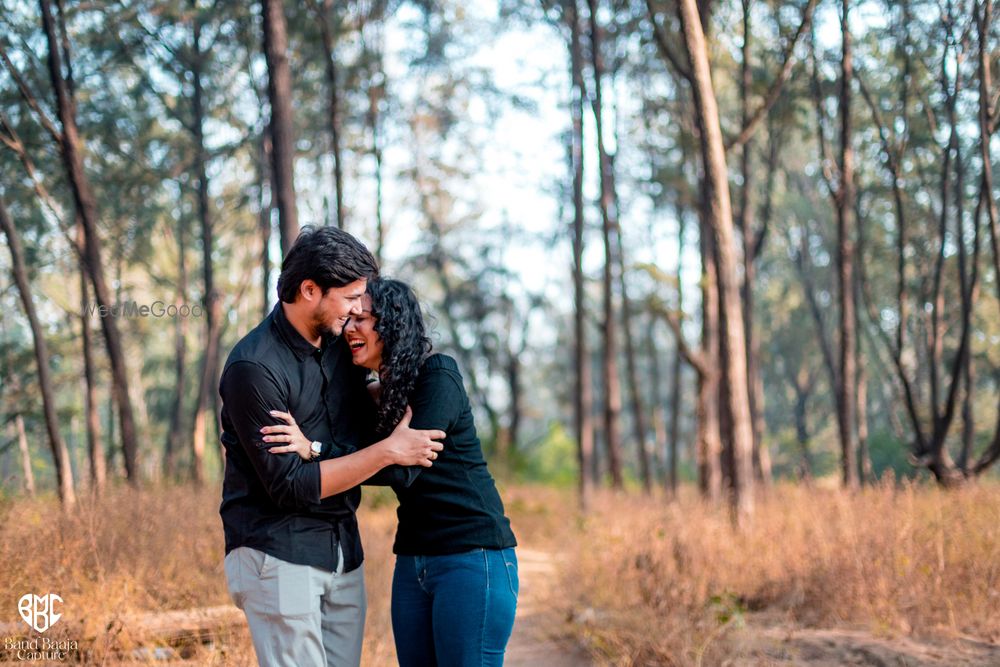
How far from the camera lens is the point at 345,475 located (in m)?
2.72

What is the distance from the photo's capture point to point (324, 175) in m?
24.8

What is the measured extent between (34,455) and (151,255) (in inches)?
413

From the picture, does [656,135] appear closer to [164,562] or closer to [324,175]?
[324,175]

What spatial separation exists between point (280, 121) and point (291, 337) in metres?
6.35

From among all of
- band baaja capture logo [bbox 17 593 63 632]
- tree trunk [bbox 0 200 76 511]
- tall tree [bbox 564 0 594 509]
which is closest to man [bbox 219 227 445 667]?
band baaja capture logo [bbox 17 593 63 632]

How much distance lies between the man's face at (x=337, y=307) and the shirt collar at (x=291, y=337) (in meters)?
0.06

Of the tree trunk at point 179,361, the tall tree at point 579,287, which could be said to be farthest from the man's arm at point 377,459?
the tree trunk at point 179,361

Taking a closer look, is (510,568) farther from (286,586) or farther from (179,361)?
(179,361)

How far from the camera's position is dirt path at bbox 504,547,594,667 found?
6473 mm

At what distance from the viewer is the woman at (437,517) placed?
2844 millimetres

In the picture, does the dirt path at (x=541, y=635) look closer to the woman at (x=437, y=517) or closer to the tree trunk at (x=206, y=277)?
the woman at (x=437, y=517)

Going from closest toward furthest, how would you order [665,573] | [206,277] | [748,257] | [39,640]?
1. [39,640]
2. [665,573]
3. [748,257]
4. [206,277]

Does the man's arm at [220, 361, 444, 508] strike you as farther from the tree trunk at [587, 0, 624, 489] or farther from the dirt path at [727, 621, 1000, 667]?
the tree trunk at [587, 0, 624, 489]

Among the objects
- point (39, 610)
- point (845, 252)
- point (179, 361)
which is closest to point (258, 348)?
point (39, 610)
